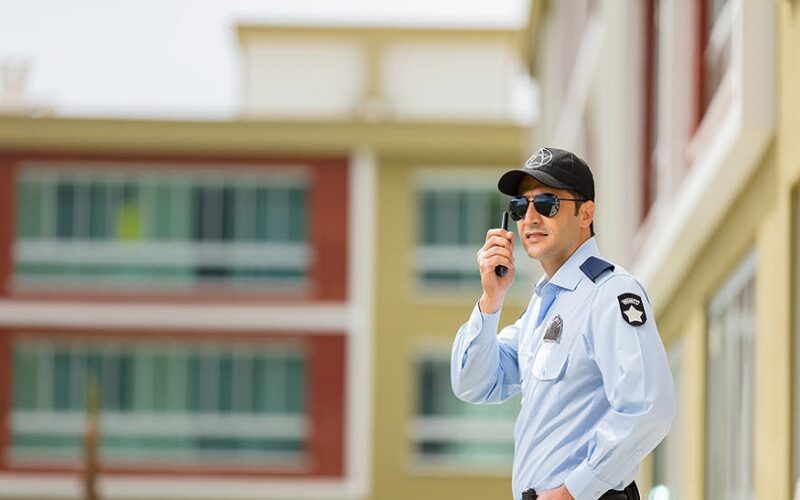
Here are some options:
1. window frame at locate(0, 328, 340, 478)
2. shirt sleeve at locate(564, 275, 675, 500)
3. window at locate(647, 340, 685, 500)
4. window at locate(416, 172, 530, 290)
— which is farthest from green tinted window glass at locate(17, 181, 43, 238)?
shirt sleeve at locate(564, 275, 675, 500)

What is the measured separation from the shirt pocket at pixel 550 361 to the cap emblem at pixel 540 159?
1.64 feet

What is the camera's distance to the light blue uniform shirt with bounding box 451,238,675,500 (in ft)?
17.1

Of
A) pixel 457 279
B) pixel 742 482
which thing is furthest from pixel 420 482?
pixel 742 482

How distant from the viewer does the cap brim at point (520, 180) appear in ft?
18.0

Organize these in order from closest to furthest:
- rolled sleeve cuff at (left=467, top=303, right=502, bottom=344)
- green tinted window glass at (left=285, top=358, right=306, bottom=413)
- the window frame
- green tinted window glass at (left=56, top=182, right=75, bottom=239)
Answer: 1. rolled sleeve cuff at (left=467, top=303, right=502, bottom=344)
2. the window frame
3. green tinted window glass at (left=285, top=358, right=306, bottom=413)
4. green tinted window glass at (left=56, top=182, right=75, bottom=239)

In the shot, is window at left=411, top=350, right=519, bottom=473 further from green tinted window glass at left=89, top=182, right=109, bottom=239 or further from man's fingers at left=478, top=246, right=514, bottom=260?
man's fingers at left=478, top=246, right=514, bottom=260

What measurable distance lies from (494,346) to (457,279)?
108ft

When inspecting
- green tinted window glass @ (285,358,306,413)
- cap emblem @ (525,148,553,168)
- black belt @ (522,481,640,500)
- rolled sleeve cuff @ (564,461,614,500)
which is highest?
cap emblem @ (525,148,553,168)

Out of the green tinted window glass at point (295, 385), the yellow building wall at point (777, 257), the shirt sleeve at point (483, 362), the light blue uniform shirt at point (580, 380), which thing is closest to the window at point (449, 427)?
the green tinted window glass at point (295, 385)

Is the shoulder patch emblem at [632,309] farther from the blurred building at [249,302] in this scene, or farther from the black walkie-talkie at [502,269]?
the blurred building at [249,302]

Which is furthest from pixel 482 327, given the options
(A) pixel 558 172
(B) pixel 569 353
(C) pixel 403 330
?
(C) pixel 403 330

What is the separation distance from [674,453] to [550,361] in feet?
35.4

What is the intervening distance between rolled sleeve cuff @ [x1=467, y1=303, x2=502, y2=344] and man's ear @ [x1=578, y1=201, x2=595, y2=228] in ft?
1.17

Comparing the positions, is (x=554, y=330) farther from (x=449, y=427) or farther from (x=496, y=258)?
(x=449, y=427)
